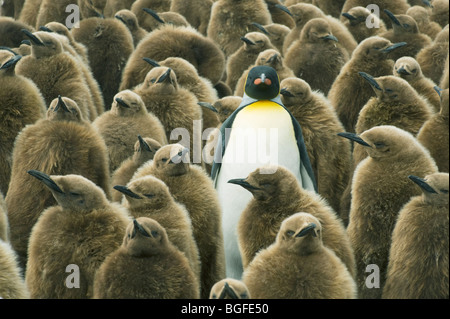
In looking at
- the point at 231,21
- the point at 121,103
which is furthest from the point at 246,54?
the point at 121,103

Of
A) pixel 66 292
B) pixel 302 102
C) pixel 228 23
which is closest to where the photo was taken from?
pixel 66 292

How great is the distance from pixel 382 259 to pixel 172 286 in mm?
944

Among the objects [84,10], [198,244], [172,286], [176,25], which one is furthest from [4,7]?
[172,286]

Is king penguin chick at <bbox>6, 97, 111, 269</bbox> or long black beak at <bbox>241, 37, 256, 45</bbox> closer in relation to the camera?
king penguin chick at <bbox>6, 97, 111, 269</bbox>

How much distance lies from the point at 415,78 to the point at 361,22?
161 cm

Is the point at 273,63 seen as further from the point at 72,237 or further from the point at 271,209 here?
the point at 72,237

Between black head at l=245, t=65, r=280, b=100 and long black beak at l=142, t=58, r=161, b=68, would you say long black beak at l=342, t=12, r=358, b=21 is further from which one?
black head at l=245, t=65, r=280, b=100

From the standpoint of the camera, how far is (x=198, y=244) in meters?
3.73

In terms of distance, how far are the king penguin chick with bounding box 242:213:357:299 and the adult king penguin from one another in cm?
91

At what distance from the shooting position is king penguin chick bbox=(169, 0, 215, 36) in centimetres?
717

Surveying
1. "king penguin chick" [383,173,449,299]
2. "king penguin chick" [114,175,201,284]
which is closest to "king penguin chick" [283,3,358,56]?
"king penguin chick" [114,175,201,284]

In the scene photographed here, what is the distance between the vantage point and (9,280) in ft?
9.95

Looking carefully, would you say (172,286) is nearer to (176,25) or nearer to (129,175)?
(129,175)

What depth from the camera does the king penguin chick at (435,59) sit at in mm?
5539
